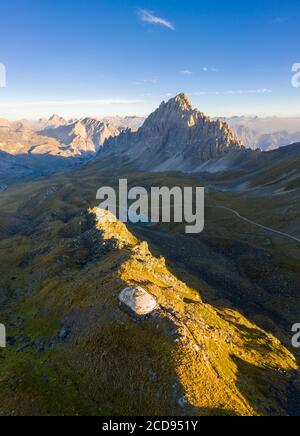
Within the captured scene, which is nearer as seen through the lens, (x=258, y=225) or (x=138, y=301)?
(x=138, y=301)

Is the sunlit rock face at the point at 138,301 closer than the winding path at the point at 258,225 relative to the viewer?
Yes

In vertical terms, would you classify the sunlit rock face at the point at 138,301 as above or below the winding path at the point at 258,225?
above

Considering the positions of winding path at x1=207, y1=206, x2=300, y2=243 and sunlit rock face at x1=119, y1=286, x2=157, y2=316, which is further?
winding path at x1=207, y1=206, x2=300, y2=243

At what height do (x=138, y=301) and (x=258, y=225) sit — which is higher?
(x=138, y=301)

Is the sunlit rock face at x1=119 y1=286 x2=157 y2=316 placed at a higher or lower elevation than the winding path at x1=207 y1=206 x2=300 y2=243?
higher

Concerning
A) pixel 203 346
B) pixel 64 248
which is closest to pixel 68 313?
pixel 203 346

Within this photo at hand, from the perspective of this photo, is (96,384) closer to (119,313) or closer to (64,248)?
(119,313)
